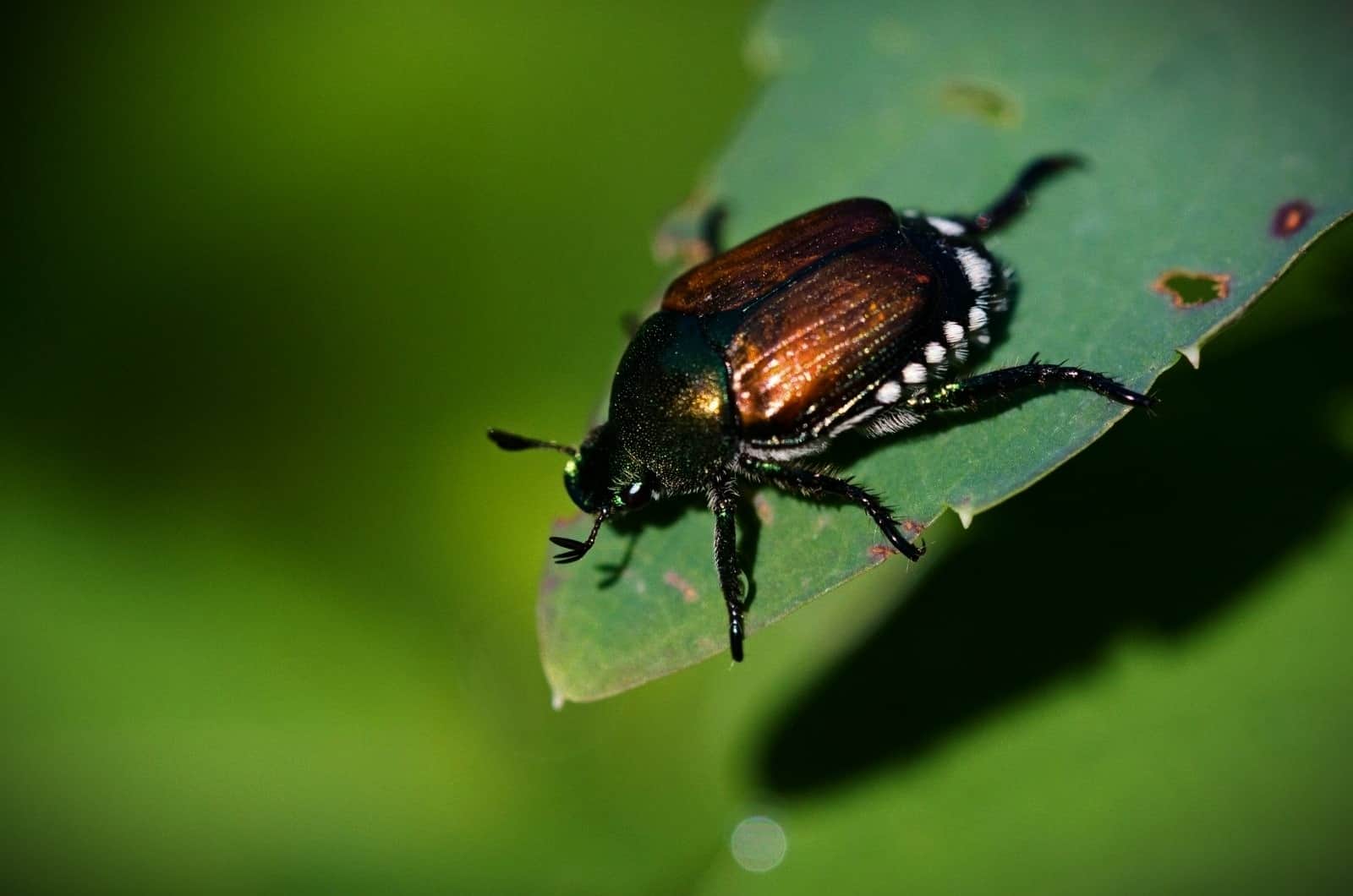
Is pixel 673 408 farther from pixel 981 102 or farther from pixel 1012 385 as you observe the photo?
pixel 981 102

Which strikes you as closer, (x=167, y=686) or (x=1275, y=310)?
(x=1275, y=310)

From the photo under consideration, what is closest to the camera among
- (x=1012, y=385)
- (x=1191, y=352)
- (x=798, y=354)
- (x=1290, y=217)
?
(x=1191, y=352)

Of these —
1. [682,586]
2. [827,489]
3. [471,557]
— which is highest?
[827,489]

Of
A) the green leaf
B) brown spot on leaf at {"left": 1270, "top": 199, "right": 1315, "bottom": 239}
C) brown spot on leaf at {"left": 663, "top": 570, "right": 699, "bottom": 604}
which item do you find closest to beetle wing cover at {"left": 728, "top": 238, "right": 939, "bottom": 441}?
the green leaf

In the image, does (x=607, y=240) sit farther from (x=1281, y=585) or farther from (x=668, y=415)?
(x=1281, y=585)

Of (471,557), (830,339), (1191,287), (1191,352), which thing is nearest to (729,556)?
(830,339)

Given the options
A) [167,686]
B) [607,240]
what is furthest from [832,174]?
[167,686]

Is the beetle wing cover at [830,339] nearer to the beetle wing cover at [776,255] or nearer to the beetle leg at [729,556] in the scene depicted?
the beetle wing cover at [776,255]
